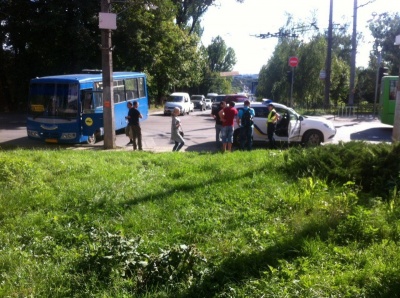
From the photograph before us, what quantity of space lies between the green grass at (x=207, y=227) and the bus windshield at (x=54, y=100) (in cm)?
701

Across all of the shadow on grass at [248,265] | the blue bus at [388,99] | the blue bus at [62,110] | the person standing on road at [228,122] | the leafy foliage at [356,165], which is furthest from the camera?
the blue bus at [388,99]

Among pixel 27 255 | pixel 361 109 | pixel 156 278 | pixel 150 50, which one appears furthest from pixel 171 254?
pixel 361 109

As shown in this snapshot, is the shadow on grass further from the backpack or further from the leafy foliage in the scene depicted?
the backpack

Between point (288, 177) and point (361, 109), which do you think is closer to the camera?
point (288, 177)

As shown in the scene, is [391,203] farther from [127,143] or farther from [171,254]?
[127,143]

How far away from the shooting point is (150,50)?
3234 centimetres

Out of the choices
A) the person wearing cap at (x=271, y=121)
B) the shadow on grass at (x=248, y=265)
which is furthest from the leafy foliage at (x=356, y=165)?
the person wearing cap at (x=271, y=121)

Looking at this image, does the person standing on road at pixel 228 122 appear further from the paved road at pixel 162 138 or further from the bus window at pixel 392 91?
the bus window at pixel 392 91

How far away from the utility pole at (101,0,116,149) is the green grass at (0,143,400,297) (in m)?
5.24

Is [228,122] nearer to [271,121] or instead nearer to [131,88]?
[271,121]

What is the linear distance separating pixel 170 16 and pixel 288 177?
2824cm

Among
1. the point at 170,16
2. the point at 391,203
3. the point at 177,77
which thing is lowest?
the point at 391,203

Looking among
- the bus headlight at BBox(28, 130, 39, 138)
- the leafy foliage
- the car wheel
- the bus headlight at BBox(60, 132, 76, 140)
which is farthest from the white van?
the leafy foliage

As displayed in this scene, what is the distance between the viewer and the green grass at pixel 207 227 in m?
4.22
